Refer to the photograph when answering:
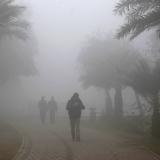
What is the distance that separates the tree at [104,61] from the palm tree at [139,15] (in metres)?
16.7

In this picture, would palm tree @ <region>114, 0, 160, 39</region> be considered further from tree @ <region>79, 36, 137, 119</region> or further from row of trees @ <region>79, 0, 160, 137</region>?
tree @ <region>79, 36, 137, 119</region>

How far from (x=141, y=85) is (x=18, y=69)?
80.2 ft

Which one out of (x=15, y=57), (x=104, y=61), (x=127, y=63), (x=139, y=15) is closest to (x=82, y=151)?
(x=139, y=15)

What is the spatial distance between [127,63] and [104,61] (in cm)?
340

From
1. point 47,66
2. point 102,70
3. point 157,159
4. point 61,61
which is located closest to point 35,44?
point 102,70

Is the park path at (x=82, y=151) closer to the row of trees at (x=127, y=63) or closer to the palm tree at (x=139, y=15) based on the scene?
the row of trees at (x=127, y=63)

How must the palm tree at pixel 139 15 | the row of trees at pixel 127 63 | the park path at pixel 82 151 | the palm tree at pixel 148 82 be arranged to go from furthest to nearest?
the palm tree at pixel 148 82 < the row of trees at pixel 127 63 < the palm tree at pixel 139 15 < the park path at pixel 82 151

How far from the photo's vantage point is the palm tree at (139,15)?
18203 millimetres

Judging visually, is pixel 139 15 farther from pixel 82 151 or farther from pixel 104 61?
pixel 104 61

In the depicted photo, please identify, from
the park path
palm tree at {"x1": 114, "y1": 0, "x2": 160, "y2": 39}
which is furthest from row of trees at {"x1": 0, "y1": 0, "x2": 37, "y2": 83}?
the park path

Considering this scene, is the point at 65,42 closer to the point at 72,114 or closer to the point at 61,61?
the point at 61,61

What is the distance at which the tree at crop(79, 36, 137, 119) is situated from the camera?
3903cm

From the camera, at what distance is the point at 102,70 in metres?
41.0

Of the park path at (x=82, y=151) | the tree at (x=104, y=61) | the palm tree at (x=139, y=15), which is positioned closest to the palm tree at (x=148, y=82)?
the palm tree at (x=139, y=15)
